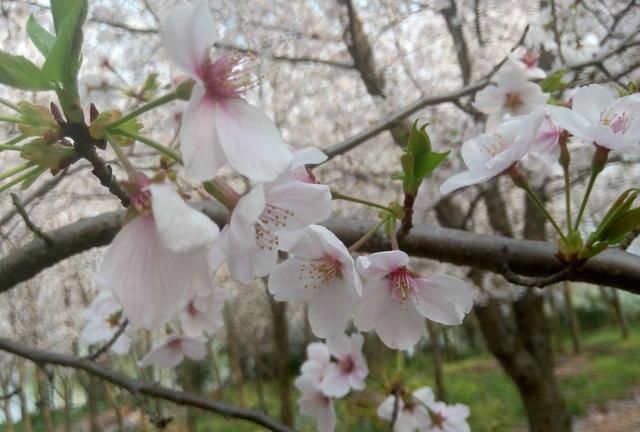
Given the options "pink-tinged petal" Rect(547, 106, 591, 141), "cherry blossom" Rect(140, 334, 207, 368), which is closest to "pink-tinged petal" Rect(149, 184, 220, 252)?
"pink-tinged petal" Rect(547, 106, 591, 141)

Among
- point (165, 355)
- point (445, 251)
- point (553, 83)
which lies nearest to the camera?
point (445, 251)

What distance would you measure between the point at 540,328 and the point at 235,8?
2546 millimetres

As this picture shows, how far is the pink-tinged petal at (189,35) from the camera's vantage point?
451 mm

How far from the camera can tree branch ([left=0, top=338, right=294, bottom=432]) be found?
1.23 meters

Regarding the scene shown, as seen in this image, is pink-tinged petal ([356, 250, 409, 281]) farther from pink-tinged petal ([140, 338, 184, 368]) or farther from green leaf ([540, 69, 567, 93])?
pink-tinged petal ([140, 338, 184, 368])

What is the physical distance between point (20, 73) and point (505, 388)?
8260 mm

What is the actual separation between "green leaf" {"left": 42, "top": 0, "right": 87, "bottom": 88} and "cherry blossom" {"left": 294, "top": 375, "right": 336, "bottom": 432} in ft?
4.26

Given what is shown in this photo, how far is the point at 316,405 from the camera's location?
1.72m

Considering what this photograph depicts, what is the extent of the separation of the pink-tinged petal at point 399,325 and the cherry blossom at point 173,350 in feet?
3.31

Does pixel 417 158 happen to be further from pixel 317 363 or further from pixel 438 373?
pixel 438 373

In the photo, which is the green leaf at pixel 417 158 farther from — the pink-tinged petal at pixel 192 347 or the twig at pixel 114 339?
the pink-tinged petal at pixel 192 347

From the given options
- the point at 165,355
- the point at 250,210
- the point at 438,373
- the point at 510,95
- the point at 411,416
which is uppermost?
the point at 510,95

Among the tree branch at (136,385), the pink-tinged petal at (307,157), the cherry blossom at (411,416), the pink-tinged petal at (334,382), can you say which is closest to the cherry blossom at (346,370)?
the pink-tinged petal at (334,382)

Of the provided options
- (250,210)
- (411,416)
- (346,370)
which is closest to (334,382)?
(346,370)
